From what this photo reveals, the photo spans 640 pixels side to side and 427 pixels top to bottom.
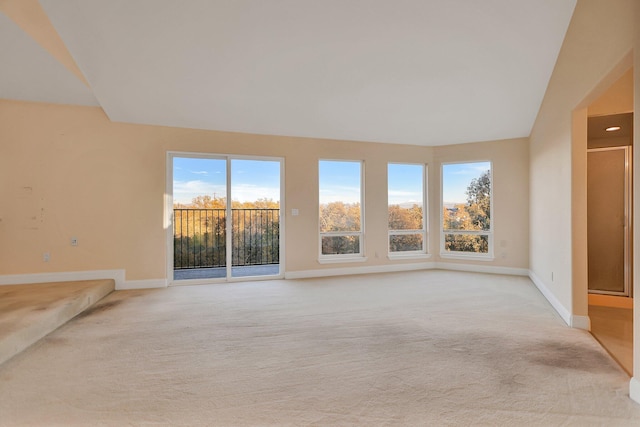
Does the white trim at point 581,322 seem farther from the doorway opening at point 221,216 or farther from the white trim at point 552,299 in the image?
the doorway opening at point 221,216

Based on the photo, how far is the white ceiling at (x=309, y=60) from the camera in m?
2.88

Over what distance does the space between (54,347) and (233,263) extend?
3.15 m

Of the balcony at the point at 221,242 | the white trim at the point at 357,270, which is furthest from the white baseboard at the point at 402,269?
the balcony at the point at 221,242

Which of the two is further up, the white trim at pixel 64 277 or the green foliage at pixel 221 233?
the green foliage at pixel 221 233

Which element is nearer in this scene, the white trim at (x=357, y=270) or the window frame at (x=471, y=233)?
the white trim at (x=357, y=270)

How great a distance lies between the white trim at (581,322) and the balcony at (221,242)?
164 inches

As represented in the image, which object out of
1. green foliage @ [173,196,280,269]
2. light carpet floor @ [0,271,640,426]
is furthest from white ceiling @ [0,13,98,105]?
light carpet floor @ [0,271,640,426]

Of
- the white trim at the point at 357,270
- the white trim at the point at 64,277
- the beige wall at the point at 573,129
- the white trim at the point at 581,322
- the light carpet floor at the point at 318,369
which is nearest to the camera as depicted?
the light carpet floor at the point at 318,369

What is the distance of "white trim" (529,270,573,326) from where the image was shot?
3.19m

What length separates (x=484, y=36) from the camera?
3232 mm

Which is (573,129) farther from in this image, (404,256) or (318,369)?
(404,256)

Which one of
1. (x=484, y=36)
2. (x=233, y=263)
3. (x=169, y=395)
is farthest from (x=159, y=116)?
(x=484, y=36)

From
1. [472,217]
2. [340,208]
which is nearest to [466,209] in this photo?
[472,217]

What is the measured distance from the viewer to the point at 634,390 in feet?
6.12
